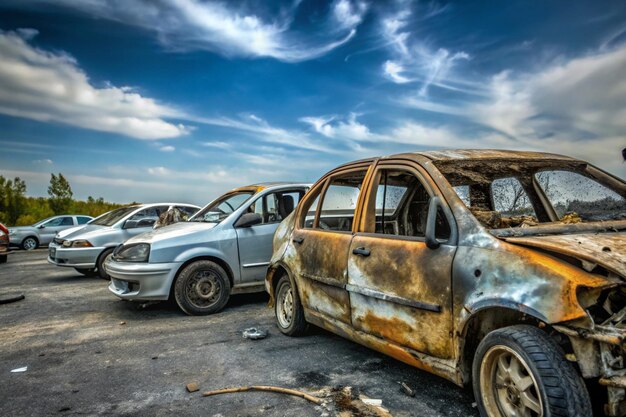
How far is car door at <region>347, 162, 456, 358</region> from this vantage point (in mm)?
2891

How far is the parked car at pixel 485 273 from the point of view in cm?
222

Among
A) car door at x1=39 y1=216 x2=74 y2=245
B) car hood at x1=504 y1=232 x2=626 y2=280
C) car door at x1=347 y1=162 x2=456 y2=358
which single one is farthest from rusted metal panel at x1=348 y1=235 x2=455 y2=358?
car door at x1=39 y1=216 x2=74 y2=245

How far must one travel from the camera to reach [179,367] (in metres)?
4.18

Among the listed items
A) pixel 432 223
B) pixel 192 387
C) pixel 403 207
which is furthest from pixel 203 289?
pixel 432 223

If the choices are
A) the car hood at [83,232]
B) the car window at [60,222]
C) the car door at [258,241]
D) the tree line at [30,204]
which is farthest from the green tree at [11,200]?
the car door at [258,241]

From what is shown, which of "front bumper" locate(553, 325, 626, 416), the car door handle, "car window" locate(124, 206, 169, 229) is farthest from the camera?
"car window" locate(124, 206, 169, 229)

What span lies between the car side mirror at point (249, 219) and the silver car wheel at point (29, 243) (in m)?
16.7

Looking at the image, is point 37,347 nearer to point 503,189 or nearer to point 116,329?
point 116,329

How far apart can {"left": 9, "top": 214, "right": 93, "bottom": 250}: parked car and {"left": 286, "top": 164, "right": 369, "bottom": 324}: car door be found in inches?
683

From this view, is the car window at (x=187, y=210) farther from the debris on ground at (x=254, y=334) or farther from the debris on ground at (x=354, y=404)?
the debris on ground at (x=354, y=404)

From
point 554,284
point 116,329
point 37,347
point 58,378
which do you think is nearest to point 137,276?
point 116,329

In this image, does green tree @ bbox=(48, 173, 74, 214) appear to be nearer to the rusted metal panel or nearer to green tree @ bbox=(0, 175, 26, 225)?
green tree @ bbox=(0, 175, 26, 225)

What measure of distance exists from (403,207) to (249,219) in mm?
2476

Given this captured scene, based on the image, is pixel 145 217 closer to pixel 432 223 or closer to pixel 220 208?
pixel 220 208
